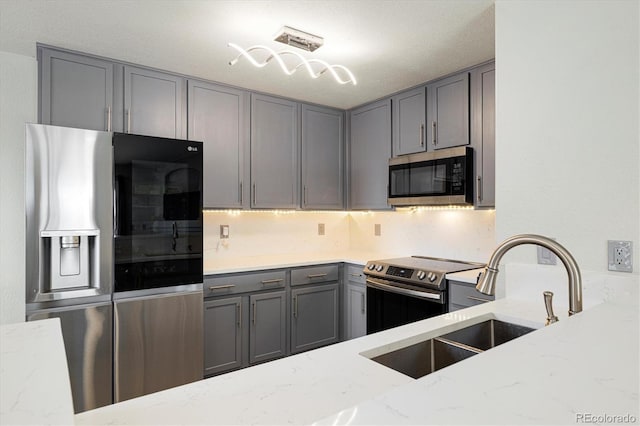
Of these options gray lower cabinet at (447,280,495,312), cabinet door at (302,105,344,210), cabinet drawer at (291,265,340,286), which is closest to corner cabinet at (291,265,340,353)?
cabinet drawer at (291,265,340,286)

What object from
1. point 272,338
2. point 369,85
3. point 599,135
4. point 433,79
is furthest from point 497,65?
point 272,338

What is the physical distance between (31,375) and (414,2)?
6.59ft

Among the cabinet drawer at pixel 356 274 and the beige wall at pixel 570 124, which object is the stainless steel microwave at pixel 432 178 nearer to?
the cabinet drawer at pixel 356 274

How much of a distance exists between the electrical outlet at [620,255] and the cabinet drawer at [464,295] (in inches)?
36.0

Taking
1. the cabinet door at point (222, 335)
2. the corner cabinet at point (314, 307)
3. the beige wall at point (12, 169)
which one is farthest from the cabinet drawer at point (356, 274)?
the beige wall at point (12, 169)

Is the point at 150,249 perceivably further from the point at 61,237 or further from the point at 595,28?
the point at 595,28

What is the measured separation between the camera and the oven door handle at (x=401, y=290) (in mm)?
2543

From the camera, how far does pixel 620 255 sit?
1.44m

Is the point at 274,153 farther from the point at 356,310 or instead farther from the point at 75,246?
the point at 75,246

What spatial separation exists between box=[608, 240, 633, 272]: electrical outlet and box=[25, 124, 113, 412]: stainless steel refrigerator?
248 cm

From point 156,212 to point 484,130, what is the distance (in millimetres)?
2227

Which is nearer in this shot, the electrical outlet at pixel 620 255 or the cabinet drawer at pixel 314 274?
the electrical outlet at pixel 620 255

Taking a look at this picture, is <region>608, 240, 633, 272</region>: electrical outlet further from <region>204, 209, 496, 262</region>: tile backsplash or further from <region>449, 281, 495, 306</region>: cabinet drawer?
<region>204, 209, 496, 262</region>: tile backsplash

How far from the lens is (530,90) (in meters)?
1.72
